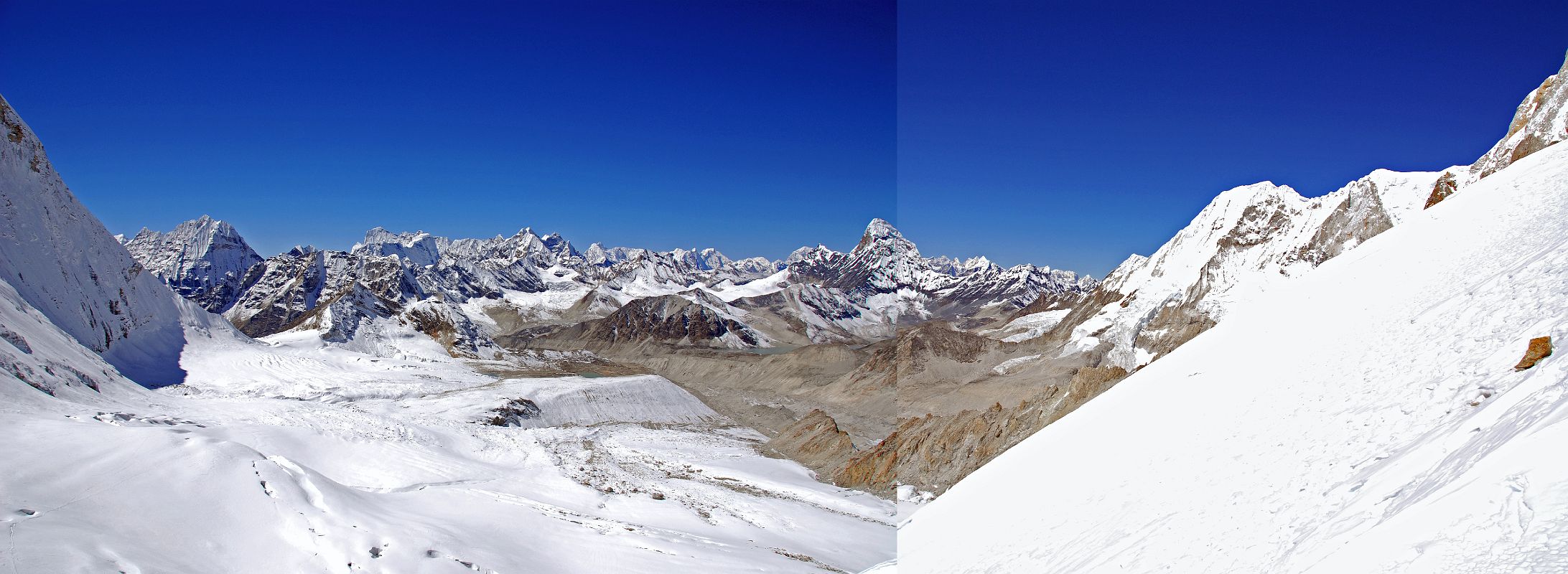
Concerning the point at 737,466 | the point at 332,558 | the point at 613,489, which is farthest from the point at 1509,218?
the point at 737,466

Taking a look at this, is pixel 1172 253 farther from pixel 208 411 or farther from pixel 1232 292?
pixel 208 411

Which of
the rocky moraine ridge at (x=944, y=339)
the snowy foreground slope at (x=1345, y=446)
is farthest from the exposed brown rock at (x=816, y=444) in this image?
the snowy foreground slope at (x=1345, y=446)

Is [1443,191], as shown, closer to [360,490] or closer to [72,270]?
[360,490]

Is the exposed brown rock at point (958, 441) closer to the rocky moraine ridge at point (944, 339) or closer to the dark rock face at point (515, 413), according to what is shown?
the rocky moraine ridge at point (944, 339)

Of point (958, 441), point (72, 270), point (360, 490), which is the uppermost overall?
point (72, 270)

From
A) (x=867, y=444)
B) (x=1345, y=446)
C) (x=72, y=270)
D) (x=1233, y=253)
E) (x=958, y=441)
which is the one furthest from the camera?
(x=1233, y=253)

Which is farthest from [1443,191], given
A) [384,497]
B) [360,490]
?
[360,490]
